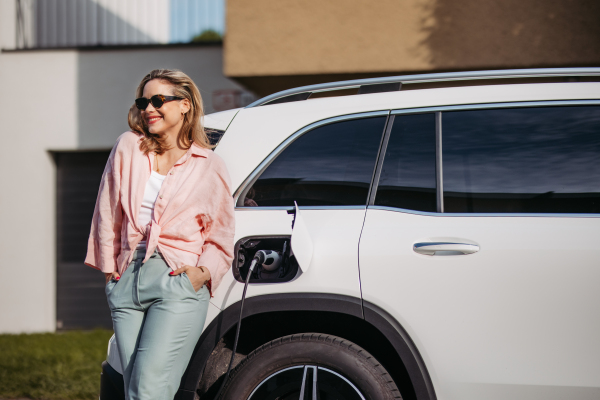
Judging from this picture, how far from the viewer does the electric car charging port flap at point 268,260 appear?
2.49 meters

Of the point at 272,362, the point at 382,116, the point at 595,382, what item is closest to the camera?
the point at 595,382

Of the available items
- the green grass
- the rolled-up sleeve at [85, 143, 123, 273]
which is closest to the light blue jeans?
the rolled-up sleeve at [85, 143, 123, 273]

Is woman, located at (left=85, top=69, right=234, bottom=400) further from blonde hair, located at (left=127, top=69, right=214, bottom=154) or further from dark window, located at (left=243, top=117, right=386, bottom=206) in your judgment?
dark window, located at (left=243, top=117, right=386, bottom=206)

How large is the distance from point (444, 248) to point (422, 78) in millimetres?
854

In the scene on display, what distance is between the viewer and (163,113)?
2.42 metres

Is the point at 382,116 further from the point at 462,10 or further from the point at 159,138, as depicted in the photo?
the point at 462,10

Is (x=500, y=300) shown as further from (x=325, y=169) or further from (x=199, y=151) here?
(x=199, y=151)

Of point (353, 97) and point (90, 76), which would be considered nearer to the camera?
point (353, 97)

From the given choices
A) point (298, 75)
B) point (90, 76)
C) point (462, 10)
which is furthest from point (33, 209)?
point (462, 10)

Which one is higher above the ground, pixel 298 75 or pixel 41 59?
pixel 41 59

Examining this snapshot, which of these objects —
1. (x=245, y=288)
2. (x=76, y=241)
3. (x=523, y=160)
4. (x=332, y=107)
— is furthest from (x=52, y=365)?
(x=523, y=160)

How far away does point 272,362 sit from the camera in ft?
8.00

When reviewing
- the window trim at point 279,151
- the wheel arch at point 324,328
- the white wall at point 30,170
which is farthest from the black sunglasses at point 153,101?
the white wall at point 30,170

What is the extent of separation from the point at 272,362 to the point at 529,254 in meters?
1.11
